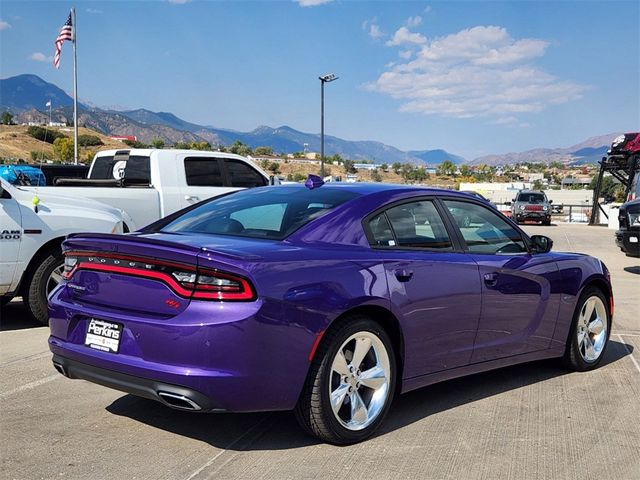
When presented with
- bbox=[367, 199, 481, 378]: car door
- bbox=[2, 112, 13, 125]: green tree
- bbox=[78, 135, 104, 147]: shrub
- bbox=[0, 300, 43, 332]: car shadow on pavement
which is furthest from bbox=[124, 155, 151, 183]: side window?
bbox=[2, 112, 13, 125]: green tree

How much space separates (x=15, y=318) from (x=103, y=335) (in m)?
4.62

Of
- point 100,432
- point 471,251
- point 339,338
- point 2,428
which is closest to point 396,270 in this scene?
point 339,338

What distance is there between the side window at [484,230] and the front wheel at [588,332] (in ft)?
3.08

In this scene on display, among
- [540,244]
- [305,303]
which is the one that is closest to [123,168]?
[540,244]

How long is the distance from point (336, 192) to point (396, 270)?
79 centimetres

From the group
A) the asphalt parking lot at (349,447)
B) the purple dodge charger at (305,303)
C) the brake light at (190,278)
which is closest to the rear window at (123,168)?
the asphalt parking lot at (349,447)

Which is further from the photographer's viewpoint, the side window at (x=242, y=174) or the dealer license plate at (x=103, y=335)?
the side window at (x=242, y=174)

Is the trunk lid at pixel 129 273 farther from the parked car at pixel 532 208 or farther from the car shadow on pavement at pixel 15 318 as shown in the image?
the parked car at pixel 532 208

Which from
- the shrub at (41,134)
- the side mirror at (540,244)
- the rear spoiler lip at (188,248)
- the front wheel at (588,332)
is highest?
the shrub at (41,134)

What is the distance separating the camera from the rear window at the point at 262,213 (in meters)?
4.29

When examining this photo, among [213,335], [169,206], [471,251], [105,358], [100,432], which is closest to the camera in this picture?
[213,335]

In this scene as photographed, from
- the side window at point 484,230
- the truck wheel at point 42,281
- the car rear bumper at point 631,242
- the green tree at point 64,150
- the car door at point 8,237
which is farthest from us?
the green tree at point 64,150

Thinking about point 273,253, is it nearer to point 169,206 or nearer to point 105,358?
point 105,358

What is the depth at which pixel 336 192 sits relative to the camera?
465cm
